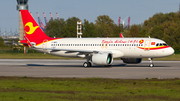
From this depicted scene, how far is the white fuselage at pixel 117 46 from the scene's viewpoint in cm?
3538

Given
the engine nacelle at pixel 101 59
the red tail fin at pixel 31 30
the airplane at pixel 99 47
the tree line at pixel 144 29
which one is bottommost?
the engine nacelle at pixel 101 59

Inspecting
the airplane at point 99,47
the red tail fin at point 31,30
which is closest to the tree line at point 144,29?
the airplane at point 99,47

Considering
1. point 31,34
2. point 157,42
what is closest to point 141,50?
point 157,42

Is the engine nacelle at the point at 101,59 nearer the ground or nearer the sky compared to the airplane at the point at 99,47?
nearer the ground

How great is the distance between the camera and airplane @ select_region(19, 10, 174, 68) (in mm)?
35188

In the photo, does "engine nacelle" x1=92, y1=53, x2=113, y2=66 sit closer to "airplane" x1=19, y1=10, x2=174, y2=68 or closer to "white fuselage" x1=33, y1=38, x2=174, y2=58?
"airplane" x1=19, y1=10, x2=174, y2=68

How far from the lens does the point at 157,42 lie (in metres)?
35.6

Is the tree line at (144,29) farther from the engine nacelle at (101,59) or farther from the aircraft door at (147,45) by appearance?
the engine nacelle at (101,59)

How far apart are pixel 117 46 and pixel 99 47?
2507mm

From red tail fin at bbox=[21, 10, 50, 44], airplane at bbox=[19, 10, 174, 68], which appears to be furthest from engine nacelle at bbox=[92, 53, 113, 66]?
red tail fin at bbox=[21, 10, 50, 44]

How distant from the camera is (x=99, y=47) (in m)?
37.4

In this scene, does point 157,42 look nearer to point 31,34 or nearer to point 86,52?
point 86,52

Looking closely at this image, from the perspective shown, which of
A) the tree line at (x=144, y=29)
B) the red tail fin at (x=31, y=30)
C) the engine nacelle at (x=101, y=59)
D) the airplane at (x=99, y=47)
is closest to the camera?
the engine nacelle at (x=101, y=59)

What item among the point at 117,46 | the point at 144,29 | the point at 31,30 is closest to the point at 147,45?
the point at 117,46
